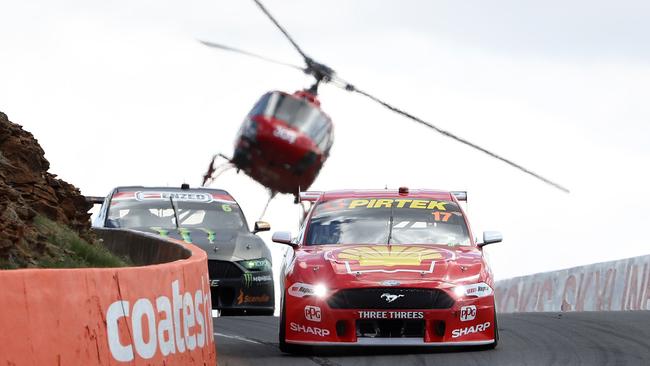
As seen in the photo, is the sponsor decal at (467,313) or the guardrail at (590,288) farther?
the guardrail at (590,288)

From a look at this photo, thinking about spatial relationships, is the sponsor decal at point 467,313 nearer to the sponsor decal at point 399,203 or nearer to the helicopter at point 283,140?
the sponsor decal at point 399,203

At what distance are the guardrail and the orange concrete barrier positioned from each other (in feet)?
41.7

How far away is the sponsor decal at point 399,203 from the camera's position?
13.8 meters

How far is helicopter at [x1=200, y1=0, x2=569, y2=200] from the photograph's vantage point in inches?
1369

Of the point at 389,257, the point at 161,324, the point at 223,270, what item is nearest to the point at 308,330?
the point at 389,257

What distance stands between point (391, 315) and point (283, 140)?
22945 millimetres

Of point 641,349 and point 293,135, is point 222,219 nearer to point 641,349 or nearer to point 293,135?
point 641,349

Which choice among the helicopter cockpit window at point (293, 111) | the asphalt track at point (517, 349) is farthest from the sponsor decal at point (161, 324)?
the helicopter cockpit window at point (293, 111)

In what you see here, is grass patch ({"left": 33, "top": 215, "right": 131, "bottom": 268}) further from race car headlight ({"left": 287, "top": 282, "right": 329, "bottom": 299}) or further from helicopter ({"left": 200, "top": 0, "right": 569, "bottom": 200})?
helicopter ({"left": 200, "top": 0, "right": 569, "bottom": 200})

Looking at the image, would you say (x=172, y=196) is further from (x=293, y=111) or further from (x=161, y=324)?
(x=293, y=111)

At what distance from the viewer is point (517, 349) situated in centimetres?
1227

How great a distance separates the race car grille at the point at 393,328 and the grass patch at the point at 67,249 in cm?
301

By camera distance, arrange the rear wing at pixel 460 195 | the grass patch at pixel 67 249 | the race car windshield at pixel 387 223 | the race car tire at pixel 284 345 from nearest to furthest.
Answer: the race car tire at pixel 284 345 → the race car windshield at pixel 387 223 → the grass patch at pixel 67 249 → the rear wing at pixel 460 195

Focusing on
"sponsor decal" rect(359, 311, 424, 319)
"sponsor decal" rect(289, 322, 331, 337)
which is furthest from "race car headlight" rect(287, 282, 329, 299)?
"sponsor decal" rect(359, 311, 424, 319)
